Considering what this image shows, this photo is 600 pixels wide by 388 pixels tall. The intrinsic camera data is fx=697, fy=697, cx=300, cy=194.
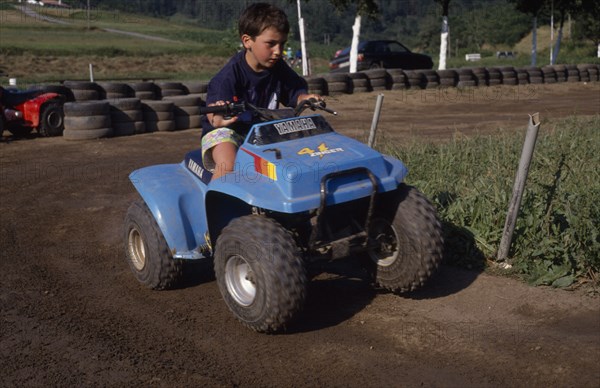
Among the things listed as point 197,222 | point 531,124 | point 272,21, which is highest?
point 272,21

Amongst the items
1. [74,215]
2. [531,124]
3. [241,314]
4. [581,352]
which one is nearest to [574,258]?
[531,124]

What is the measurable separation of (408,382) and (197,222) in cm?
201

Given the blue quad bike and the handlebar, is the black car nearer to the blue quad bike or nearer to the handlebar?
the handlebar

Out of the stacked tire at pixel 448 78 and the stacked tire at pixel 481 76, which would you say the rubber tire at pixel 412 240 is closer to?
the stacked tire at pixel 448 78

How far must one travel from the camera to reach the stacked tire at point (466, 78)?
23359 millimetres

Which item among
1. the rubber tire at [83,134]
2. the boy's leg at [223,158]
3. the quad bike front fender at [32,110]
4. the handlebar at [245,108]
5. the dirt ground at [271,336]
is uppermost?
the handlebar at [245,108]

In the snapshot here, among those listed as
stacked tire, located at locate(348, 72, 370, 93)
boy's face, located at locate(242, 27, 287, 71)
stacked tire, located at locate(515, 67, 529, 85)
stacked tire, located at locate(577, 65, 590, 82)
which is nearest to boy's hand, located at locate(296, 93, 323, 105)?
boy's face, located at locate(242, 27, 287, 71)

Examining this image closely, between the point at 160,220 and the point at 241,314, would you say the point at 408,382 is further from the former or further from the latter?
the point at 160,220

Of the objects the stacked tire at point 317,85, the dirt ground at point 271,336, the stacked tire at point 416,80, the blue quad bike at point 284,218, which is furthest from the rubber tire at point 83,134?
the stacked tire at point 416,80

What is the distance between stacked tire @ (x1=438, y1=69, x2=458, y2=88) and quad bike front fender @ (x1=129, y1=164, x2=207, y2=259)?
19.0 meters

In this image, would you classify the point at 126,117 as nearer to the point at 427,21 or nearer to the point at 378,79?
the point at 378,79

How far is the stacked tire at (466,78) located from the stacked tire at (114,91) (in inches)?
460

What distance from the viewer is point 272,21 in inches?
190

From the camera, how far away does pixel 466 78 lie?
23516 mm
